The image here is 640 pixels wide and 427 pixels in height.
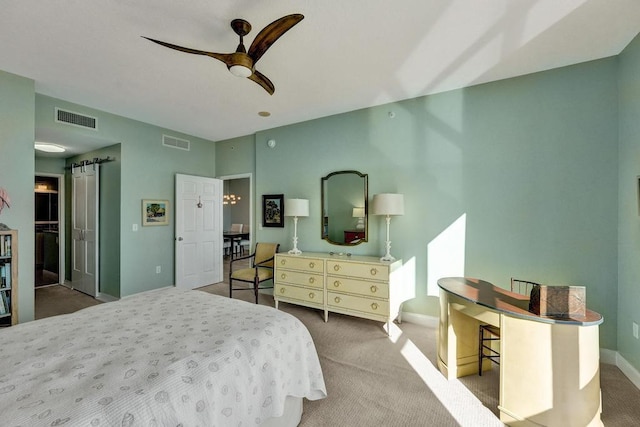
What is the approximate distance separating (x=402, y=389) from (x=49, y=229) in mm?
7277

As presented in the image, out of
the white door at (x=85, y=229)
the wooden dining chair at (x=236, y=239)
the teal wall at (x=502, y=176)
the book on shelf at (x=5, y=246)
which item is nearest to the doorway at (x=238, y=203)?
the wooden dining chair at (x=236, y=239)

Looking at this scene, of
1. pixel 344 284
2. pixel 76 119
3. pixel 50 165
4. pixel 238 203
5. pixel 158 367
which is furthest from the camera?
pixel 238 203

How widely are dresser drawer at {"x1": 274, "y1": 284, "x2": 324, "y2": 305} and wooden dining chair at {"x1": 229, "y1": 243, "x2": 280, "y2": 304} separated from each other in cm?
30

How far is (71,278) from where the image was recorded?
193 inches

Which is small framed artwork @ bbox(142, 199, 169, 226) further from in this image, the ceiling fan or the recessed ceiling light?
the ceiling fan

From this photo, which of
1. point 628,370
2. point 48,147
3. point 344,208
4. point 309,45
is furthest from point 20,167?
point 628,370

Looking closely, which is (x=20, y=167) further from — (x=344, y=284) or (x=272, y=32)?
(x=344, y=284)

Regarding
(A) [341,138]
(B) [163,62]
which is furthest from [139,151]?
(A) [341,138]

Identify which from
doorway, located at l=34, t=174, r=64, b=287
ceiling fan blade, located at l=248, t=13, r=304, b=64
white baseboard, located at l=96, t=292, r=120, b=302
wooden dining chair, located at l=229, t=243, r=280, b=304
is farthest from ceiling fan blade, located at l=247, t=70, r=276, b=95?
doorway, located at l=34, t=174, r=64, b=287

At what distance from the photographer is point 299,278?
366cm

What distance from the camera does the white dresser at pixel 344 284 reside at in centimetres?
310

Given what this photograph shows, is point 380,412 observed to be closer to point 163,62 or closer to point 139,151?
point 163,62

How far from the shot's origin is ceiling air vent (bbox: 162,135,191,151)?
15.0ft

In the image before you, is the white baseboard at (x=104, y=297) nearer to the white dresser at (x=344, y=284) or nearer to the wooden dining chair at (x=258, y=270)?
the wooden dining chair at (x=258, y=270)
